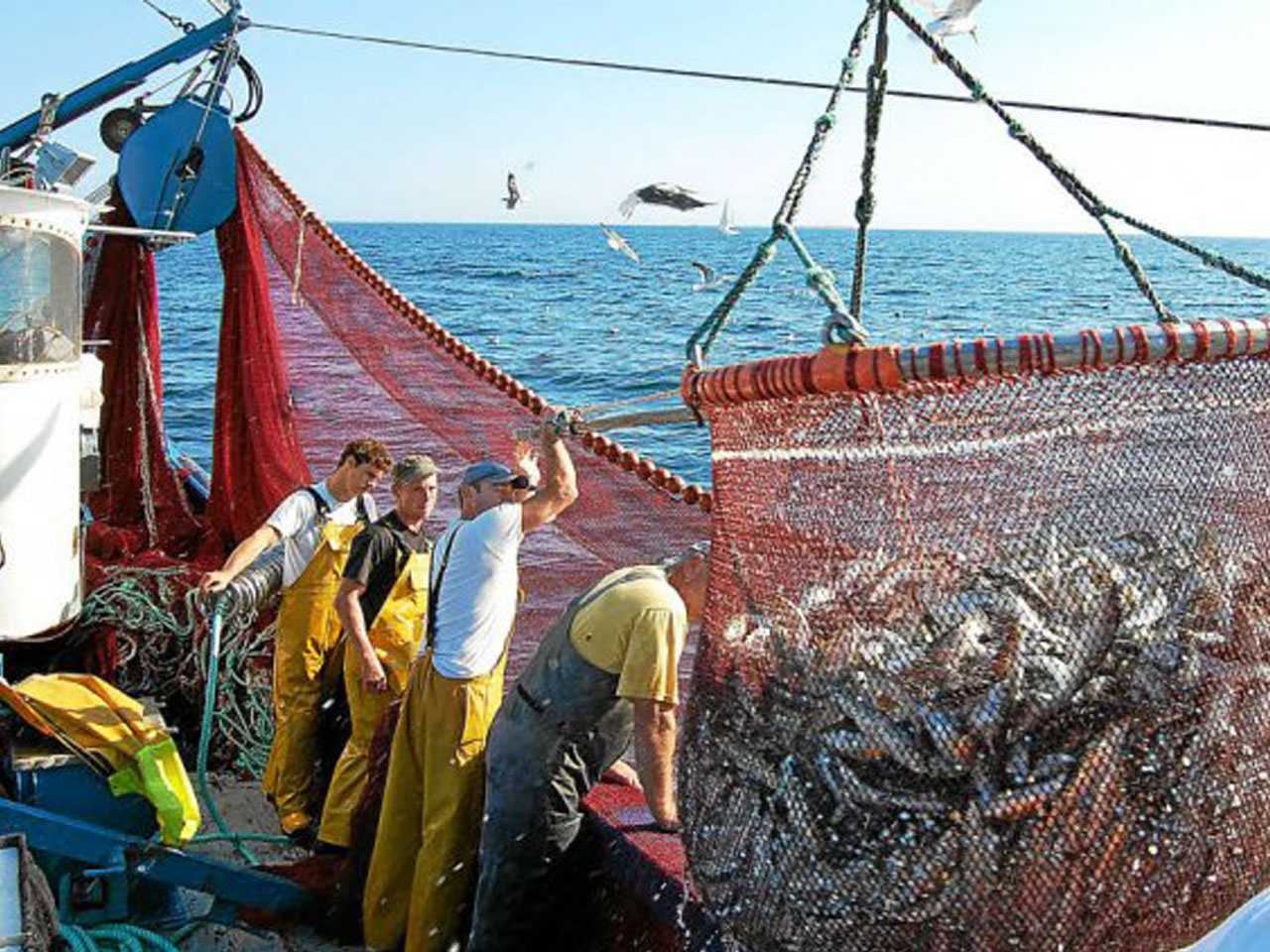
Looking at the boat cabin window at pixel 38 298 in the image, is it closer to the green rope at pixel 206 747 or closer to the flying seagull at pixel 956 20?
the green rope at pixel 206 747

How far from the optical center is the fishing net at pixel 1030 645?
96.3 inches

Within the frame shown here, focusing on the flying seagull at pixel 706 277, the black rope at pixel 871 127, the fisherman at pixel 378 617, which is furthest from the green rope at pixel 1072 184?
the flying seagull at pixel 706 277

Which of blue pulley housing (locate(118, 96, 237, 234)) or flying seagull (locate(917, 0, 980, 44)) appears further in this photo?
blue pulley housing (locate(118, 96, 237, 234))

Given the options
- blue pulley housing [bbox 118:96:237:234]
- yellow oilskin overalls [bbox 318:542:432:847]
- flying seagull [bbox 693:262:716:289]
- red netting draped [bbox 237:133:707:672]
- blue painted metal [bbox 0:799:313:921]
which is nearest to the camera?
blue painted metal [bbox 0:799:313:921]

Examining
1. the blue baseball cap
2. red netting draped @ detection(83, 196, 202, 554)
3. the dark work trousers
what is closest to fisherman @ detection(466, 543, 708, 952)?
the dark work trousers

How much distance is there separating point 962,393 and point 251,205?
469 cm

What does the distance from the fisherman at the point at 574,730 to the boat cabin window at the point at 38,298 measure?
2410 mm

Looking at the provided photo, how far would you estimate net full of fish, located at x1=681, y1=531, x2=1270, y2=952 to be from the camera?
246cm

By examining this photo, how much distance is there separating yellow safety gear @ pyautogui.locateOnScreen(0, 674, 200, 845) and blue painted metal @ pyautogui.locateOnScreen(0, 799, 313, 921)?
71mm

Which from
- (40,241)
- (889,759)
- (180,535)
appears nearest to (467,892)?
(889,759)

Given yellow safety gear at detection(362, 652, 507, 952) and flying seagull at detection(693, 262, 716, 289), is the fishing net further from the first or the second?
flying seagull at detection(693, 262, 716, 289)

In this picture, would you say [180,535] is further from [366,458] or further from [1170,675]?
[1170,675]

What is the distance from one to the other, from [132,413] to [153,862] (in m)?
3.28

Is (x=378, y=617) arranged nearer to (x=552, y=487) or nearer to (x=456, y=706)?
(x=456, y=706)
